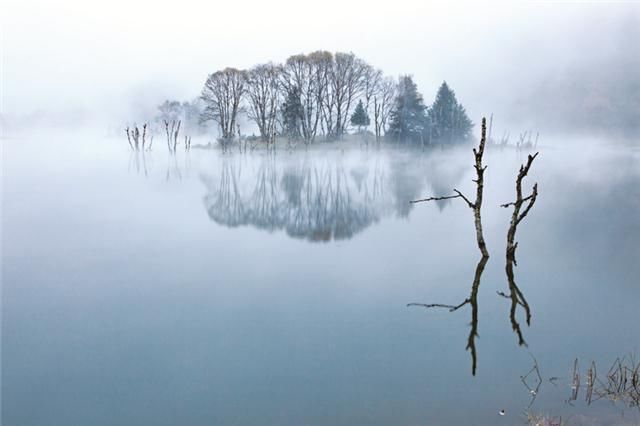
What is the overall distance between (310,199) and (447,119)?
153 ft

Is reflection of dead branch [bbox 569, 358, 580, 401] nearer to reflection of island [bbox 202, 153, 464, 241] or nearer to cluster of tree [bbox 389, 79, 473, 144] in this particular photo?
reflection of island [bbox 202, 153, 464, 241]

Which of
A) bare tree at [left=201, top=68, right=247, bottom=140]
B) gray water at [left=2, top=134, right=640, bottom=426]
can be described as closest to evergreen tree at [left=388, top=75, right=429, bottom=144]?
→ bare tree at [left=201, top=68, right=247, bottom=140]

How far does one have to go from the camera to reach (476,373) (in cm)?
603

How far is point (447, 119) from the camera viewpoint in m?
63.1

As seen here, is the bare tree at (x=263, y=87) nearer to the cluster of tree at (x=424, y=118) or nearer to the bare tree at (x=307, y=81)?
the bare tree at (x=307, y=81)

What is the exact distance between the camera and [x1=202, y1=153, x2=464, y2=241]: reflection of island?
16.5 metres

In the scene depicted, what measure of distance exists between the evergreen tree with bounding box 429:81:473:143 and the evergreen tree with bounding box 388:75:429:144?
1958 millimetres

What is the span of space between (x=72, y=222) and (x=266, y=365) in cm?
1335

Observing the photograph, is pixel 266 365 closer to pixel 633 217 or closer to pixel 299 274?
pixel 299 274

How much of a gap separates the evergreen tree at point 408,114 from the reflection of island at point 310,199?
25.3 metres

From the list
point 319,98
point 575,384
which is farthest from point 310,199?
point 319,98

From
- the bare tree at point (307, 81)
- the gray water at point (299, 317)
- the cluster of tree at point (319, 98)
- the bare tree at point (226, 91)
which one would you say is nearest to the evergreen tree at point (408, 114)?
the cluster of tree at point (319, 98)

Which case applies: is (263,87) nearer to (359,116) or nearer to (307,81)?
(307,81)

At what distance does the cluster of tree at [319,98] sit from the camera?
5659 centimetres
